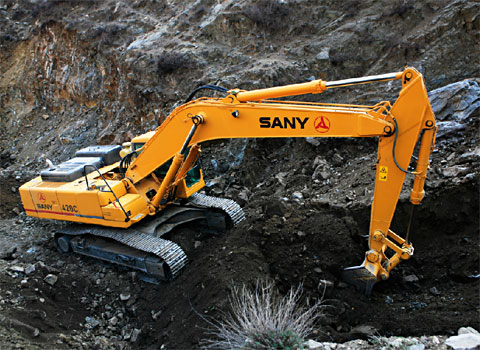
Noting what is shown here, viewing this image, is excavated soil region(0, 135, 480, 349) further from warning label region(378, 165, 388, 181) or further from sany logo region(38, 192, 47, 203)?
warning label region(378, 165, 388, 181)

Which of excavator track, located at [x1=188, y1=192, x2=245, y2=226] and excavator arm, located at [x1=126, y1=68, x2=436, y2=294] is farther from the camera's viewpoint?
excavator track, located at [x1=188, y1=192, x2=245, y2=226]

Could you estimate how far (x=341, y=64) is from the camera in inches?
436

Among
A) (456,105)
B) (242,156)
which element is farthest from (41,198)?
(456,105)

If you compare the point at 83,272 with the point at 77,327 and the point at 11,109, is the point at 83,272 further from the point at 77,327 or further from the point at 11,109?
the point at 11,109

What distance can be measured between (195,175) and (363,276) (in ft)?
12.8

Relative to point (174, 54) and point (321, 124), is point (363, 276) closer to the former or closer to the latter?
point (321, 124)

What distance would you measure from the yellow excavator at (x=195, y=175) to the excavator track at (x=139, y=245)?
0.02 metres

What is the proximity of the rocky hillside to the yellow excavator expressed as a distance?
457 millimetres

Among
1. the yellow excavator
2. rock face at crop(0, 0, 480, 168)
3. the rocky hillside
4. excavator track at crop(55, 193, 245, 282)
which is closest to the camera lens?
the yellow excavator

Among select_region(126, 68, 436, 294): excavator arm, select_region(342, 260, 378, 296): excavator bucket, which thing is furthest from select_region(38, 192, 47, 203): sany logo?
select_region(342, 260, 378, 296): excavator bucket

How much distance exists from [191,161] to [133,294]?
2.49 meters

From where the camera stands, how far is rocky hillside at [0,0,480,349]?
5.98 metres

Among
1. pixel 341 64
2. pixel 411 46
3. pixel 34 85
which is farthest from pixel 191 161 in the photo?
pixel 34 85

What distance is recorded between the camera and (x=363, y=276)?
232 inches
